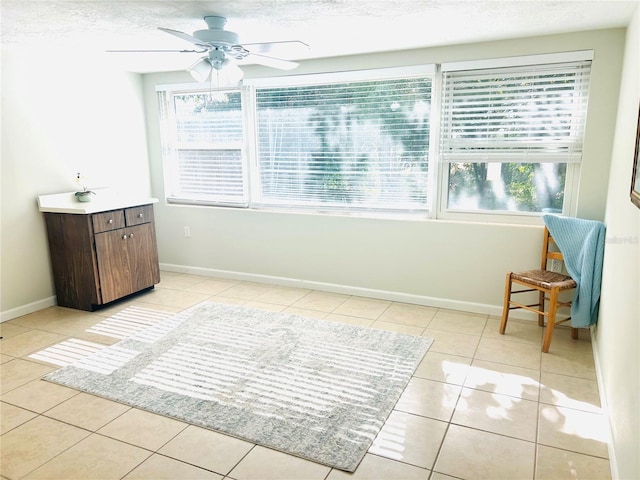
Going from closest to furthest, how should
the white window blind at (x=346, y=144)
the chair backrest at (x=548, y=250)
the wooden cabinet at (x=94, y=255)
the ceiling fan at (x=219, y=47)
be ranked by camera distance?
1. the ceiling fan at (x=219, y=47)
2. the chair backrest at (x=548, y=250)
3. the wooden cabinet at (x=94, y=255)
4. the white window blind at (x=346, y=144)

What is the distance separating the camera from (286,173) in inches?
176

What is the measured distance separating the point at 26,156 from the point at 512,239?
13.2 ft

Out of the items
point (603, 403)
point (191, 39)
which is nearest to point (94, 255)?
point (191, 39)

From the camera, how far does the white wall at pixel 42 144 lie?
144 inches

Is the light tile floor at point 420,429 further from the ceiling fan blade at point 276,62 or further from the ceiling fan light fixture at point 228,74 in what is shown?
the ceiling fan blade at point 276,62

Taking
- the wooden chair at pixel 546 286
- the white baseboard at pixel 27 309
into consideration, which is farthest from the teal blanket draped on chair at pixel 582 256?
the white baseboard at pixel 27 309

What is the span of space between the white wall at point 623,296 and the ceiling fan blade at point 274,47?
5.90 ft

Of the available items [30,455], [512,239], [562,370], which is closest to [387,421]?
[562,370]

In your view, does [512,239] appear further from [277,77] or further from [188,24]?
[188,24]

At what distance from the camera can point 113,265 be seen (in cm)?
396

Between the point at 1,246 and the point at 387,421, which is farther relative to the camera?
the point at 1,246

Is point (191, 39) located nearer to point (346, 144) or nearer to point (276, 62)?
point (276, 62)

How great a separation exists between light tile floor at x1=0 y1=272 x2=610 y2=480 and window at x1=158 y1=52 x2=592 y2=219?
1245 mm

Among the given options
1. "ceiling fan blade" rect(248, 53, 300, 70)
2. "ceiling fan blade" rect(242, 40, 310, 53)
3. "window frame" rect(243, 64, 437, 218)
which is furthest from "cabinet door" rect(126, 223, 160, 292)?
"ceiling fan blade" rect(242, 40, 310, 53)
